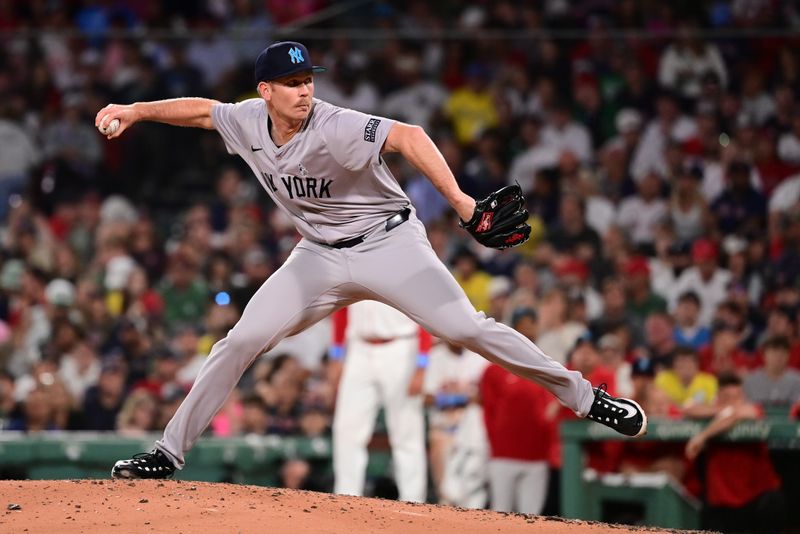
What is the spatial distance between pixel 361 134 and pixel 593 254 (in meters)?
6.02

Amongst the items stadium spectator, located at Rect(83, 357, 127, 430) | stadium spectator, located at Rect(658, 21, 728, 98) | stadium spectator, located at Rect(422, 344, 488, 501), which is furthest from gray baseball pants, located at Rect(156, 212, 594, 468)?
stadium spectator, located at Rect(658, 21, 728, 98)

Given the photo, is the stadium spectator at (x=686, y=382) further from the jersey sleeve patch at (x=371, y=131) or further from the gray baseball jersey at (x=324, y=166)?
the jersey sleeve patch at (x=371, y=131)

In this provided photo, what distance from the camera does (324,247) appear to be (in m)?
5.46

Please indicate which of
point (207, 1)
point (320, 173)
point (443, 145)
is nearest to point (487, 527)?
point (320, 173)

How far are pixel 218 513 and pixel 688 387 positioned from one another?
4858 mm

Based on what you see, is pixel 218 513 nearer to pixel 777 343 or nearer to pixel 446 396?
pixel 446 396

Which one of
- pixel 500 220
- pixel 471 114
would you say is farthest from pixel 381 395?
pixel 471 114

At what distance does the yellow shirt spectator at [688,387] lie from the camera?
890 cm

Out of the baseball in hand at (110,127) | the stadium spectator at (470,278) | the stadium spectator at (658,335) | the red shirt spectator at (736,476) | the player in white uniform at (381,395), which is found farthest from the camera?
the stadium spectator at (470,278)

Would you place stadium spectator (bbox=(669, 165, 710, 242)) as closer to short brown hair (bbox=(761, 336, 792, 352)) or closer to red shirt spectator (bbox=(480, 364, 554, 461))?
short brown hair (bbox=(761, 336, 792, 352))

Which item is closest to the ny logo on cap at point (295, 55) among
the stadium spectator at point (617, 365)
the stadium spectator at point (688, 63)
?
the stadium spectator at point (617, 365)

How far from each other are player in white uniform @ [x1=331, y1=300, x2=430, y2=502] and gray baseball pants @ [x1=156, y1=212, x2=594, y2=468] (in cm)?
238

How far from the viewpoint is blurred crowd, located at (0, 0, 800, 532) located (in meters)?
9.89

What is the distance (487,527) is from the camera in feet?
17.1
